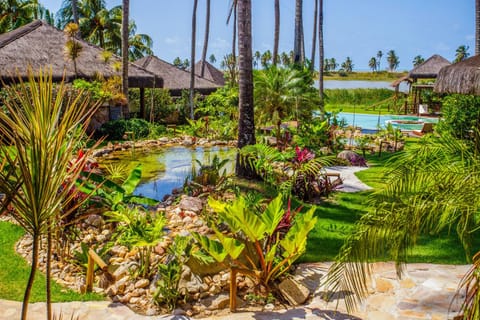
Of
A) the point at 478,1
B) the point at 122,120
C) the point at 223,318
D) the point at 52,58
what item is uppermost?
the point at 478,1

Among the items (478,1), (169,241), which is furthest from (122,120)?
(478,1)

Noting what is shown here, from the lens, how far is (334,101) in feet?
107

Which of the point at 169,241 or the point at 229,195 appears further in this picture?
the point at 229,195

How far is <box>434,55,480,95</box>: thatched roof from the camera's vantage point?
750 cm

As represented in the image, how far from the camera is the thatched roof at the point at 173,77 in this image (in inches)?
914

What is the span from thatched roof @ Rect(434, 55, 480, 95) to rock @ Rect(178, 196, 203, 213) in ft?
15.6

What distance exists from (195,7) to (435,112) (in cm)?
1378

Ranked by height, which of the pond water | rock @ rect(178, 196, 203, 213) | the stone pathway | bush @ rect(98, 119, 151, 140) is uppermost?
bush @ rect(98, 119, 151, 140)

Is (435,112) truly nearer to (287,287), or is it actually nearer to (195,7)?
(195,7)

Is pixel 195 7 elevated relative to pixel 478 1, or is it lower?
elevated

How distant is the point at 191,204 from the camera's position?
7.12 meters

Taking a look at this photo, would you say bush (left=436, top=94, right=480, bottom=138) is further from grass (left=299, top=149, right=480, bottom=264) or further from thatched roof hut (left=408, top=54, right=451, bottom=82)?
thatched roof hut (left=408, top=54, right=451, bottom=82)

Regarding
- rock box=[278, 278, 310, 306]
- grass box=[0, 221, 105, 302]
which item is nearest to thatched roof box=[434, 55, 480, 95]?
rock box=[278, 278, 310, 306]

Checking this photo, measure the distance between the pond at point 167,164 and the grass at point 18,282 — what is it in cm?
278
